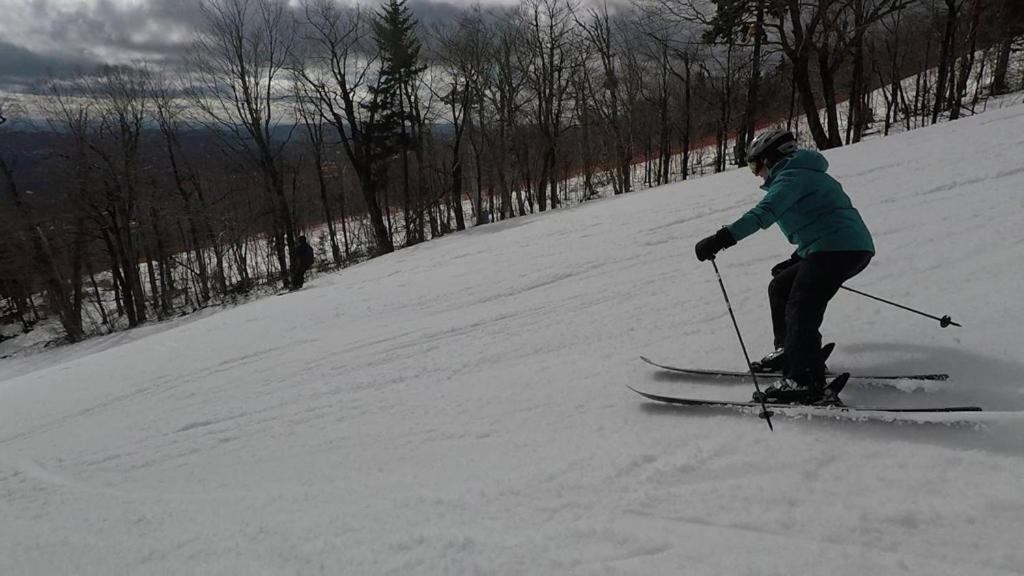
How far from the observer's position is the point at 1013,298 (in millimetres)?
4074

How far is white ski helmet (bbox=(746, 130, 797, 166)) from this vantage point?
10.9 feet

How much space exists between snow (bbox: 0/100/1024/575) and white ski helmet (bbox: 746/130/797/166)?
67.5 inches

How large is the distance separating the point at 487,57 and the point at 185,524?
30.7 m

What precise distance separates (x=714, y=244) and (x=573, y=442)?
5.53 ft

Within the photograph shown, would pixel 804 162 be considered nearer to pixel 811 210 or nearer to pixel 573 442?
pixel 811 210

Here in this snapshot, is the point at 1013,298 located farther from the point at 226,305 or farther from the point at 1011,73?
the point at 1011,73

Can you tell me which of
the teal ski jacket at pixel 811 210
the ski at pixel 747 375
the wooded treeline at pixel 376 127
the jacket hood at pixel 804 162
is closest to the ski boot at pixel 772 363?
the ski at pixel 747 375

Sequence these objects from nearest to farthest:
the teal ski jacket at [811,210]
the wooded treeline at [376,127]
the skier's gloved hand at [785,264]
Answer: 1. the teal ski jacket at [811,210]
2. the skier's gloved hand at [785,264]
3. the wooded treeline at [376,127]

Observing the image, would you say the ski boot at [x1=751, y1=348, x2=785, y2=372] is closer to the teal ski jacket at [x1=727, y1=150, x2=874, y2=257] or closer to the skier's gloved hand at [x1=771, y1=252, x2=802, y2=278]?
the skier's gloved hand at [x1=771, y1=252, x2=802, y2=278]

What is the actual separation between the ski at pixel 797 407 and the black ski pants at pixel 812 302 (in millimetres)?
192

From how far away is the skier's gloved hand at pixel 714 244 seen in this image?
10.7ft

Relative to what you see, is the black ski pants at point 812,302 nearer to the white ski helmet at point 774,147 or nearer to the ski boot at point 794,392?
the ski boot at point 794,392

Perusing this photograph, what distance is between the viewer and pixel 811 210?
10.5 feet

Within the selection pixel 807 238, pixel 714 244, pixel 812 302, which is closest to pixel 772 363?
pixel 812 302
